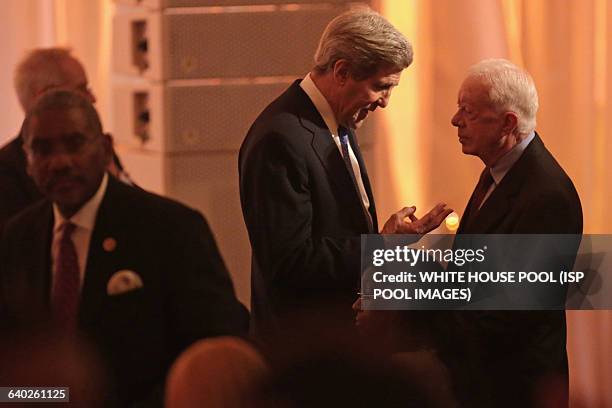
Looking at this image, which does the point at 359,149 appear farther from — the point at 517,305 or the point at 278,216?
the point at 517,305

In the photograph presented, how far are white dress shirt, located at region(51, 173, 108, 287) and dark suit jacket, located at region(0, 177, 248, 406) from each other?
10 millimetres

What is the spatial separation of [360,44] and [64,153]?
59cm

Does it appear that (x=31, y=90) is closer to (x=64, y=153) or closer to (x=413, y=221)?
(x=64, y=153)

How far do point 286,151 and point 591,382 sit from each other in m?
0.81

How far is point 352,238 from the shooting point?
2.02 metres

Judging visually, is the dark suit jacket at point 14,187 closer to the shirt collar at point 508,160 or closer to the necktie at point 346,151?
the necktie at point 346,151

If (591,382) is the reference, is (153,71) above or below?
above

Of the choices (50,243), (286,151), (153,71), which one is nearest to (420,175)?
(286,151)

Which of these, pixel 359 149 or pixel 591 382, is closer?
pixel 359 149

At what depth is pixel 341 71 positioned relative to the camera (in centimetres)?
196

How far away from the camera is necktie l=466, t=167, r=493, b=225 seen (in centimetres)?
204

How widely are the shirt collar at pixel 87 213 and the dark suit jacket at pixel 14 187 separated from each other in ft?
0.18

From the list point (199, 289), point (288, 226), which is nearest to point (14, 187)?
point (199, 289)

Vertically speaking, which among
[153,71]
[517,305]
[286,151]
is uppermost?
[153,71]
